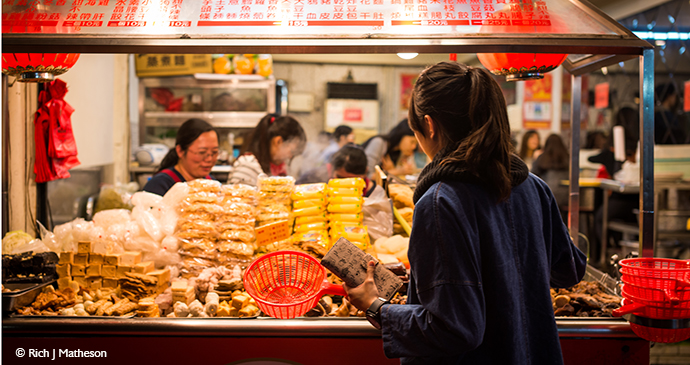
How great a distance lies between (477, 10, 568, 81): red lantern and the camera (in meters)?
1.87

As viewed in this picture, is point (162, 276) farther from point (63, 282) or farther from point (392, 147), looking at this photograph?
point (392, 147)

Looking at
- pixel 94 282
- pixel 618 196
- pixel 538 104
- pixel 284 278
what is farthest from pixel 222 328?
pixel 538 104

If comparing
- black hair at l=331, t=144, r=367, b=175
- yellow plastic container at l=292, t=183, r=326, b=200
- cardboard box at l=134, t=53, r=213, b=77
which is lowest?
yellow plastic container at l=292, t=183, r=326, b=200

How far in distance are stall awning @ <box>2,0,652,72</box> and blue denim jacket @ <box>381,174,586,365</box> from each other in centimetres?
71

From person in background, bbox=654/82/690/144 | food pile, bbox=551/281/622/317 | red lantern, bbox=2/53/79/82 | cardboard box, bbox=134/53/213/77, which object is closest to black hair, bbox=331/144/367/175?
food pile, bbox=551/281/622/317

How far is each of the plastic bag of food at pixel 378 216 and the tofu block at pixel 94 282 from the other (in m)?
1.43

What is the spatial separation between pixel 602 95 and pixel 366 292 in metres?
8.14

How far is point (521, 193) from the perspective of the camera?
1370 mm

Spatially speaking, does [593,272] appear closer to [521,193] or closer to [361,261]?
[521,193]

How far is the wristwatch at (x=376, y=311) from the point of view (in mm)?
1358

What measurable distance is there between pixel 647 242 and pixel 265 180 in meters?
1.85

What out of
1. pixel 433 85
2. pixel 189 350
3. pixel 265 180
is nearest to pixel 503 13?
pixel 433 85

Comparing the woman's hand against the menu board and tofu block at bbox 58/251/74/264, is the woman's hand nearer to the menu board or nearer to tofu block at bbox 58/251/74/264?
the menu board

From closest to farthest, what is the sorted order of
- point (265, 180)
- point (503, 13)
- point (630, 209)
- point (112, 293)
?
point (503, 13) → point (112, 293) → point (265, 180) → point (630, 209)
